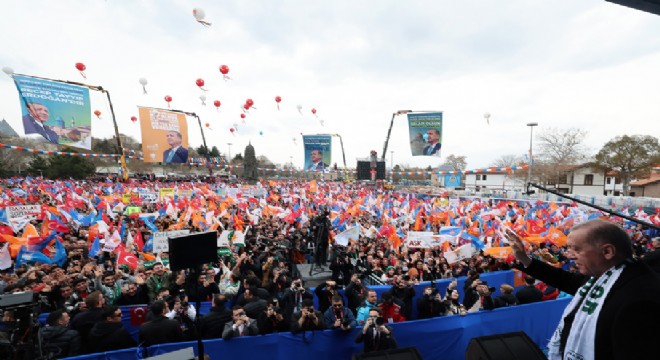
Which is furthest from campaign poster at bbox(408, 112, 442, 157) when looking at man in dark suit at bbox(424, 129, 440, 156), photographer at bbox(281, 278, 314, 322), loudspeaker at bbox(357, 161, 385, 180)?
photographer at bbox(281, 278, 314, 322)

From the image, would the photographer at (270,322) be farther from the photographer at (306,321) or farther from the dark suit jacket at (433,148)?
the dark suit jacket at (433,148)

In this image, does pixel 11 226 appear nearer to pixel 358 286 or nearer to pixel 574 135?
pixel 358 286

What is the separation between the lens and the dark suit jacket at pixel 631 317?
51.2 inches

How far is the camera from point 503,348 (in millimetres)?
2309

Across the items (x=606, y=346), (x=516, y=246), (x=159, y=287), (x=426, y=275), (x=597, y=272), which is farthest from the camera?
(x=426, y=275)

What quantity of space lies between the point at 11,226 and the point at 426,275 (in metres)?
12.6

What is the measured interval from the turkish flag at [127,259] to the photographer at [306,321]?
5.15m

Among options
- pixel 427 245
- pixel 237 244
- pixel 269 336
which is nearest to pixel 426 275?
pixel 427 245

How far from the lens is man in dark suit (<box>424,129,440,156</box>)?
773 inches

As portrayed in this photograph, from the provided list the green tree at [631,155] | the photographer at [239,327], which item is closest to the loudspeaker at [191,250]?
the photographer at [239,327]

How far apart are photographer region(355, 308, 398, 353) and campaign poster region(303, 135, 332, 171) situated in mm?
22518

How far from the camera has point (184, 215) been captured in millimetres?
13477

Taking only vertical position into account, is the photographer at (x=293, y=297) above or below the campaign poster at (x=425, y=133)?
below

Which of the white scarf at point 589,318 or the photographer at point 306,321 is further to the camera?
the photographer at point 306,321
